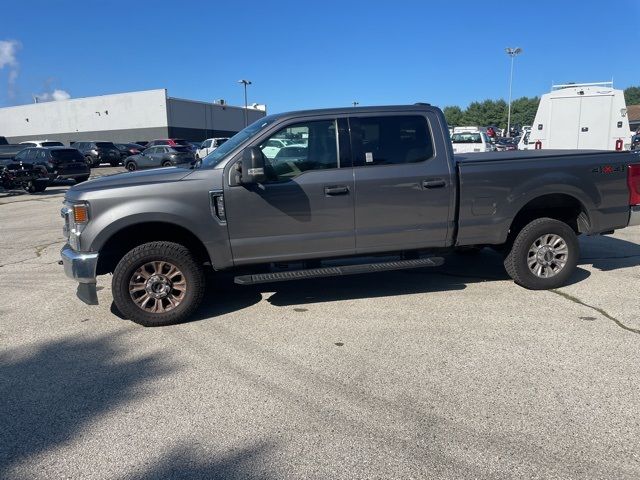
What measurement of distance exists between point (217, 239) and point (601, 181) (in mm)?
4259

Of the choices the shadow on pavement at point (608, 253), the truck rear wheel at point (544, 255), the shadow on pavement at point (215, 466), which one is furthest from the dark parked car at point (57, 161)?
the shadow on pavement at point (215, 466)

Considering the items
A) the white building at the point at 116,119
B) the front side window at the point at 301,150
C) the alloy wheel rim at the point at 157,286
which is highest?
the white building at the point at 116,119

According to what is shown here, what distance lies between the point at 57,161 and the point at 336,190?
1930 centimetres

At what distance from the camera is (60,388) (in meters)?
3.74

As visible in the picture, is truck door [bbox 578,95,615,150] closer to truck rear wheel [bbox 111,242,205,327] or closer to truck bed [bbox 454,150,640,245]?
truck bed [bbox 454,150,640,245]

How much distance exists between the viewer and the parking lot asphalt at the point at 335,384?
2814 millimetres

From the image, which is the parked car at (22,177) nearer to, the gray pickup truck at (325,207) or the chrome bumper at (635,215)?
the gray pickup truck at (325,207)

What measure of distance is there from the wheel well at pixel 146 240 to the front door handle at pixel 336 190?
1355 millimetres

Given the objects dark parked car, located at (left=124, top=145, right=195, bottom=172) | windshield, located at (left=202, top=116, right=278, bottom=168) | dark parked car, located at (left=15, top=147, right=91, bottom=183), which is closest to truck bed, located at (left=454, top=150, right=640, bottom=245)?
windshield, located at (left=202, top=116, right=278, bottom=168)

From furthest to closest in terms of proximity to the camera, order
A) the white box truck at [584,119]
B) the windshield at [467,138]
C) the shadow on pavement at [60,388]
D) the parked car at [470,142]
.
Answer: the windshield at [467,138]
the parked car at [470,142]
the white box truck at [584,119]
the shadow on pavement at [60,388]

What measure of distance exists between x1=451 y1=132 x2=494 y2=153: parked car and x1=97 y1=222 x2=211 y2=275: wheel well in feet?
48.9

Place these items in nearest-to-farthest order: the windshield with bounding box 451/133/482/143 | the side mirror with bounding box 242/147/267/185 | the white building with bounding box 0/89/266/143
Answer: the side mirror with bounding box 242/147/267/185 → the windshield with bounding box 451/133/482/143 → the white building with bounding box 0/89/266/143

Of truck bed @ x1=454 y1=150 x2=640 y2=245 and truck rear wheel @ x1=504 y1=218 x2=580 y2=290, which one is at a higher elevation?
truck bed @ x1=454 y1=150 x2=640 y2=245

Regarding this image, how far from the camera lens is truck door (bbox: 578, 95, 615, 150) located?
46.3ft
